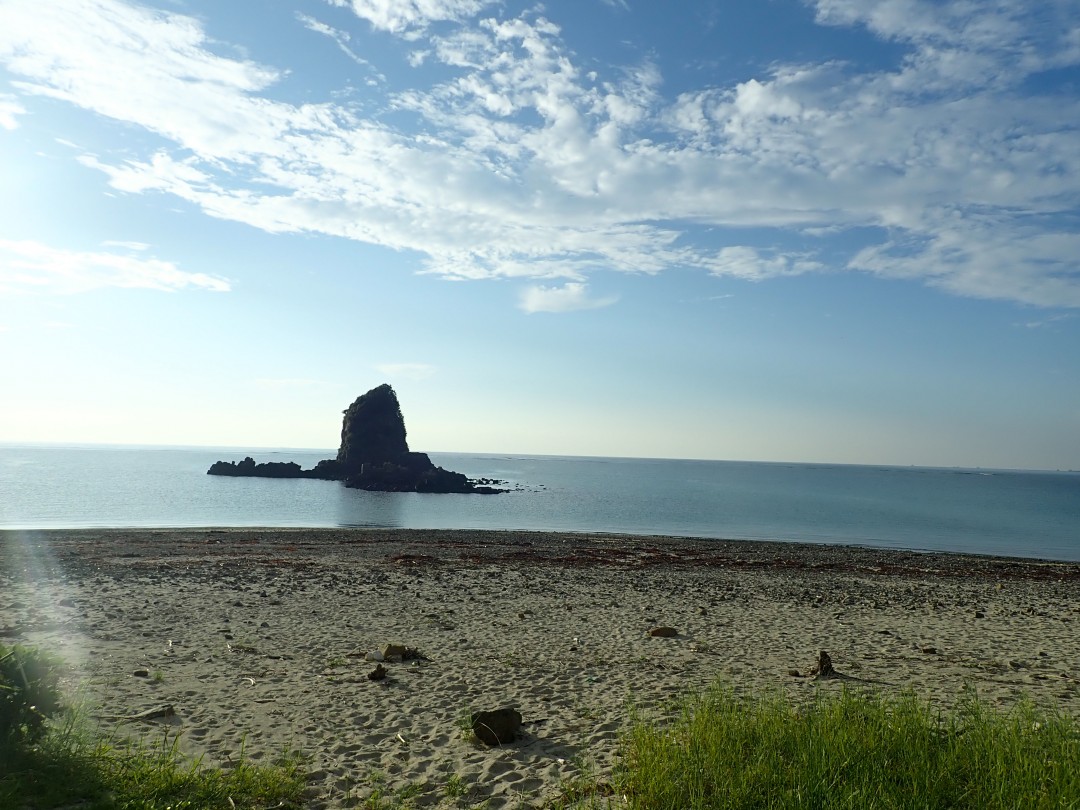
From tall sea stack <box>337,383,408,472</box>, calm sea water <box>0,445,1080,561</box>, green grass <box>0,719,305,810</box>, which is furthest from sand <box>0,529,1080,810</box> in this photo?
tall sea stack <box>337,383,408,472</box>

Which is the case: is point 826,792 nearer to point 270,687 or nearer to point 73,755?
point 73,755

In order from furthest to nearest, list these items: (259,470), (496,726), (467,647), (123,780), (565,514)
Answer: (259,470) → (565,514) → (467,647) → (496,726) → (123,780)

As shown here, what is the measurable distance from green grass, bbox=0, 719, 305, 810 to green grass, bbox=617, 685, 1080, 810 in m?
3.57

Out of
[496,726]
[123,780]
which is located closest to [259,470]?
[496,726]

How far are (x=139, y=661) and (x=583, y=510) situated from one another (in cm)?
6774

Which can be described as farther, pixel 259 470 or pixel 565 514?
pixel 259 470

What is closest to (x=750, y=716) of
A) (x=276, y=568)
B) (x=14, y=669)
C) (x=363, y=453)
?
(x=14, y=669)

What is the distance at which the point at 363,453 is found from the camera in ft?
425

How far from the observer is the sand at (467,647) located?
8.09 metres

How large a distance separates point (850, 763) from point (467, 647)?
337 inches

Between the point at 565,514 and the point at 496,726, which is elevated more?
the point at 496,726

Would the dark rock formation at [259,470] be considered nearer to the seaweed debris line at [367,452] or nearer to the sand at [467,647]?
the seaweed debris line at [367,452]

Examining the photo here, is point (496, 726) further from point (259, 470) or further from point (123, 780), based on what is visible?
point (259, 470)

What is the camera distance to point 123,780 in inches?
247
